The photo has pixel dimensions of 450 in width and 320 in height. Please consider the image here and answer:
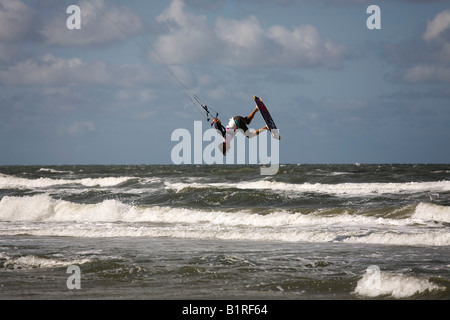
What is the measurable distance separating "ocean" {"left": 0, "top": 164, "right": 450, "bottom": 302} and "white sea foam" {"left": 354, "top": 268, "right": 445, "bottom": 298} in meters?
0.02

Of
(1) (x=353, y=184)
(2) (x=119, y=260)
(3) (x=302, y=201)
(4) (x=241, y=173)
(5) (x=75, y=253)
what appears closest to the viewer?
(2) (x=119, y=260)

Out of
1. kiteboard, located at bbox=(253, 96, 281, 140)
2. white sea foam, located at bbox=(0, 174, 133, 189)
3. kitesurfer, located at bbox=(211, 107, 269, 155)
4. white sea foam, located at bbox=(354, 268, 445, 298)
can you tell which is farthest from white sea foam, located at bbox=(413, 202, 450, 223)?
white sea foam, located at bbox=(0, 174, 133, 189)

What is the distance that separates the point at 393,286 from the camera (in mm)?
9883

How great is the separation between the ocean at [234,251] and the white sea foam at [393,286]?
0.06ft

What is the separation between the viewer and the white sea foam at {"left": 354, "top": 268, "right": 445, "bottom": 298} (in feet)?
31.8

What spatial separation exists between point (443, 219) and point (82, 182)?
36.3m

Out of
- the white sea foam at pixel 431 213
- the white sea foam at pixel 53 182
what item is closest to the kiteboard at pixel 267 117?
the white sea foam at pixel 431 213

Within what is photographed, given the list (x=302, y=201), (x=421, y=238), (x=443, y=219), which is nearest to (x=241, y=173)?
(x=302, y=201)

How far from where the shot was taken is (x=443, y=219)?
20203 millimetres

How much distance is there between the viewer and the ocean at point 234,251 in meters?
→ 10.1

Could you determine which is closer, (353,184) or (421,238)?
(421,238)
